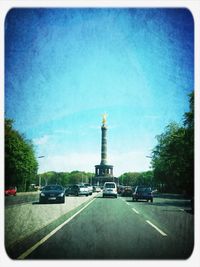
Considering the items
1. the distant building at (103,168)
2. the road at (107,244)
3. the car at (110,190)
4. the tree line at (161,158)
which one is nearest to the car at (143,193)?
the tree line at (161,158)

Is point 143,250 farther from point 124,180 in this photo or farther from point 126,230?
point 124,180

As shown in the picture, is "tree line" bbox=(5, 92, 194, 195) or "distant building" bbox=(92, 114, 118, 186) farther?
"distant building" bbox=(92, 114, 118, 186)

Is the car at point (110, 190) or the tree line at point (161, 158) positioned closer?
the tree line at point (161, 158)

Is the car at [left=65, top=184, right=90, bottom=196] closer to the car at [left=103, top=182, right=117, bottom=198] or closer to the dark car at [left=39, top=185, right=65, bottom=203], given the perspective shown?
the car at [left=103, top=182, right=117, bottom=198]

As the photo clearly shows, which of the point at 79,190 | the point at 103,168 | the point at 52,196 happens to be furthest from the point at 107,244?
the point at 103,168

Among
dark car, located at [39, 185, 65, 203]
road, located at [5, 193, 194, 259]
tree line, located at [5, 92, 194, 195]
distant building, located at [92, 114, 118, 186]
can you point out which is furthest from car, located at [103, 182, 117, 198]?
distant building, located at [92, 114, 118, 186]

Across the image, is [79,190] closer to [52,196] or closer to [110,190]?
[110,190]

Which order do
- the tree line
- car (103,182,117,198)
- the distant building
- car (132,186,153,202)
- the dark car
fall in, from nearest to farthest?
the tree line, the dark car, car (132,186,153,202), car (103,182,117,198), the distant building

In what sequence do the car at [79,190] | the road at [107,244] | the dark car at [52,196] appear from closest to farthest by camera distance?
1. the road at [107,244]
2. the dark car at [52,196]
3. the car at [79,190]

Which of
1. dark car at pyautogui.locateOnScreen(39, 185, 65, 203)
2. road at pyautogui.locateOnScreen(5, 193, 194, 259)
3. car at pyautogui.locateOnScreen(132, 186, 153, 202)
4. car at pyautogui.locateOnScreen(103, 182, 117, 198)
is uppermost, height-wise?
road at pyautogui.locateOnScreen(5, 193, 194, 259)

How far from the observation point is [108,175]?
3932 inches

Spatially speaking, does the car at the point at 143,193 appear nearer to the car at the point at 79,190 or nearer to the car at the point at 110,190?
the car at the point at 110,190

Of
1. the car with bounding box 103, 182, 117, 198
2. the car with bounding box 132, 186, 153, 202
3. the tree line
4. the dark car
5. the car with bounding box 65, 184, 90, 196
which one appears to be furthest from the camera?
the car with bounding box 65, 184, 90, 196
